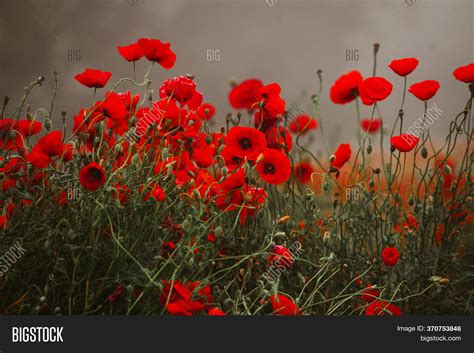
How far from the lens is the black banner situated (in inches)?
60.0

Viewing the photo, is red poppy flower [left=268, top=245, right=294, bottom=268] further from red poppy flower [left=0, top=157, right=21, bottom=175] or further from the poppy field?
red poppy flower [left=0, top=157, right=21, bottom=175]

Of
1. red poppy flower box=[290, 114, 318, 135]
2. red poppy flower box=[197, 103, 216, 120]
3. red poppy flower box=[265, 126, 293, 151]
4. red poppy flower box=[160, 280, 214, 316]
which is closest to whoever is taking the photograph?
red poppy flower box=[160, 280, 214, 316]

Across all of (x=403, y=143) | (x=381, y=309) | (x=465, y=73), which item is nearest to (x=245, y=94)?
(x=403, y=143)

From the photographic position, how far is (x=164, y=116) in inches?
72.7

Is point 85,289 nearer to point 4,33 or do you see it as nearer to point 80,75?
point 80,75

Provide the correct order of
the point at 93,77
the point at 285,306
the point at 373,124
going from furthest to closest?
the point at 373,124 < the point at 93,77 < the point at 285,306

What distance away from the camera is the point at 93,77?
1830mm

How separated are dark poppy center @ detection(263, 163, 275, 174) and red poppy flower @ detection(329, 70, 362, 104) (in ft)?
1.41

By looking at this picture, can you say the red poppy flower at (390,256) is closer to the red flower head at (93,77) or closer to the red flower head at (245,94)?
the red flower head at (245,94)

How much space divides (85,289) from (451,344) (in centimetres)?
89

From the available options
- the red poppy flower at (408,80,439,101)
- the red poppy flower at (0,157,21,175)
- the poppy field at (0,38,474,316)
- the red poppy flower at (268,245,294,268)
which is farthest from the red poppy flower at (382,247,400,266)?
the red poppy flower at (0,157,21,175)

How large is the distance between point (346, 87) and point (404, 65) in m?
0.18

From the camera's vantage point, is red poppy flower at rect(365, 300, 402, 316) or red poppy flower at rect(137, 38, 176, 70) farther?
red poppy flower at rect(137, 38, 176, 70)

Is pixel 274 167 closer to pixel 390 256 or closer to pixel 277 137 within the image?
pixel 277 137
